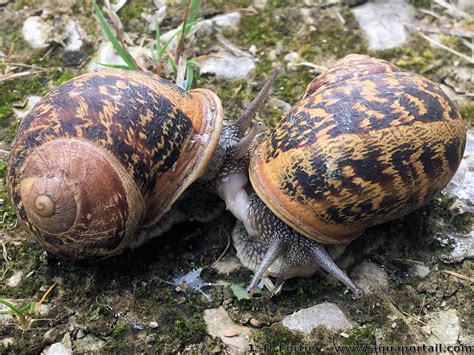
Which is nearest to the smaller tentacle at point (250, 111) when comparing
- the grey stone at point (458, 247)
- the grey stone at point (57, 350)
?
the grey stone at point (458, 247)

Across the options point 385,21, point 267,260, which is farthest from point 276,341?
point 385,21

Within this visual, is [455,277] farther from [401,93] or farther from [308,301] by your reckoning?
[401,93]

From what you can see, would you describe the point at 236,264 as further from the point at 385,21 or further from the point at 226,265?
the point at 385,21

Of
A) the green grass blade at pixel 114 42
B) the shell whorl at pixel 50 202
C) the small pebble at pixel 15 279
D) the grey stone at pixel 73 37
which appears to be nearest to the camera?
the shell whorl at pixel 50 202

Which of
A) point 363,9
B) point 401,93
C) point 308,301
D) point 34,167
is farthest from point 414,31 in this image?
point 34,167

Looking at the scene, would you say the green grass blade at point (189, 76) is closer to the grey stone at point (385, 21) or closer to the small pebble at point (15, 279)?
the grey stone at point (385, 21)

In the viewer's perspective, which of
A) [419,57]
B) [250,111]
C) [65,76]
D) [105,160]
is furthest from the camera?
[419,57]
